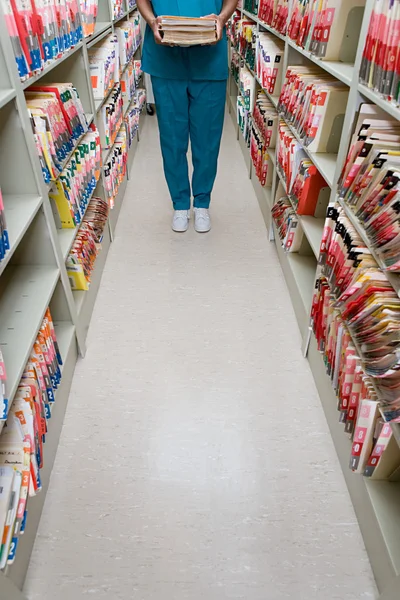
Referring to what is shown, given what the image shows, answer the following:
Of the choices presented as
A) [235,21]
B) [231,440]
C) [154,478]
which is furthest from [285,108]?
[235,21]

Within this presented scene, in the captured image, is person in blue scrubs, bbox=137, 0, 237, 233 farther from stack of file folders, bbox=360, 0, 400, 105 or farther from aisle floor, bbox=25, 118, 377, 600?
stack of file folders, bbox=360, 0, 400, 105

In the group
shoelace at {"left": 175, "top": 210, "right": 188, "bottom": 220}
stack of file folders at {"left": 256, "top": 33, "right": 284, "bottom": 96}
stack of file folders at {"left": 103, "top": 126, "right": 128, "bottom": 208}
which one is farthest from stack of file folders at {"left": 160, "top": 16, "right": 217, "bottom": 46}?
shoelace at {"left": 175, "top": 210, "right": 188, "bottom": 220}

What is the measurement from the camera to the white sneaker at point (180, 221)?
282 centimetres

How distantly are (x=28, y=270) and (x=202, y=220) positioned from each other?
1436 mm

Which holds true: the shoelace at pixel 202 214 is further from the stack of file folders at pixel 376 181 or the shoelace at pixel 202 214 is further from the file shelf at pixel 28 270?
the stack of file folders at pixel 376 181

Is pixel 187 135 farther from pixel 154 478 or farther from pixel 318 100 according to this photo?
pixel 154 478

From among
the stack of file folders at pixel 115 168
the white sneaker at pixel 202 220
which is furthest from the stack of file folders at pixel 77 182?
the white sneaker at pixel 202 220

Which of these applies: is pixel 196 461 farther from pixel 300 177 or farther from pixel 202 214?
pixel 202 214

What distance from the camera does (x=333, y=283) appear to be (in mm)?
1437

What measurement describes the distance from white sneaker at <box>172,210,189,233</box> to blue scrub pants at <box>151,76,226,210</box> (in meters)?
0.04

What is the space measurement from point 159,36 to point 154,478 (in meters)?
1.93

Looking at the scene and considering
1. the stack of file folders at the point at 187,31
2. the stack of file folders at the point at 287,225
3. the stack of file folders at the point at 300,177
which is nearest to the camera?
the stack of file folders at the point at 300,177

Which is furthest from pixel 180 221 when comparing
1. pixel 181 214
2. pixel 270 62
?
pixel 270 62

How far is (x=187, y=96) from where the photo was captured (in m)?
2.50
